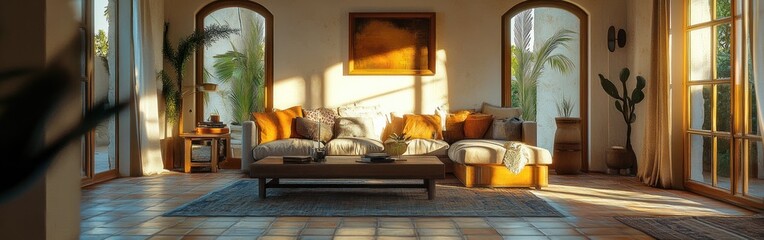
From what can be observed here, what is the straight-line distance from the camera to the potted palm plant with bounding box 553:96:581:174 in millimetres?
7934

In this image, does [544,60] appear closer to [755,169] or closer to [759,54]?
[755,169]

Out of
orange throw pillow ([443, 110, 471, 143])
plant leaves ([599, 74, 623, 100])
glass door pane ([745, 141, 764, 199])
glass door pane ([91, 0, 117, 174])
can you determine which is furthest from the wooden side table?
glass door pane ([745, 141, 764, 199])

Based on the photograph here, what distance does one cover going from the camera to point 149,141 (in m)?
7.68

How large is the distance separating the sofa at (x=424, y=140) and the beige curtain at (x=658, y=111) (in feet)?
3.73

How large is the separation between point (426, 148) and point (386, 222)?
3063 mm

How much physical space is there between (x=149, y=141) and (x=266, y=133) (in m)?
1.33

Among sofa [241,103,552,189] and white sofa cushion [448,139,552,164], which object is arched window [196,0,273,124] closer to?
sofa [241,103,552,189]

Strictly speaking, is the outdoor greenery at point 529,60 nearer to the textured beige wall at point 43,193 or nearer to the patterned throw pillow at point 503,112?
the patterned throw pillow at point 503,112

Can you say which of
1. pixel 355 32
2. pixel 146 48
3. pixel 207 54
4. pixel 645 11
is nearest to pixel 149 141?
pixel 146 48

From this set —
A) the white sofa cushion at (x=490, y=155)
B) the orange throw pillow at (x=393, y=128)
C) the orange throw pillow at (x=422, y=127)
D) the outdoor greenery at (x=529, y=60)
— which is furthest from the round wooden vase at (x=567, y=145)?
the orange throw pillow at (x=393, y=128)

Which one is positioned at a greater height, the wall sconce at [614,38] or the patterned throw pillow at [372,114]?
the wall sconce at [614,38]

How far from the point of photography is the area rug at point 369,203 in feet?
16.1

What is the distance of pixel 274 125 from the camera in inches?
311

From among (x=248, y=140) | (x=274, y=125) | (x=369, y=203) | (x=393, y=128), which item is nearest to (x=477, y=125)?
(x=393, y=128)
